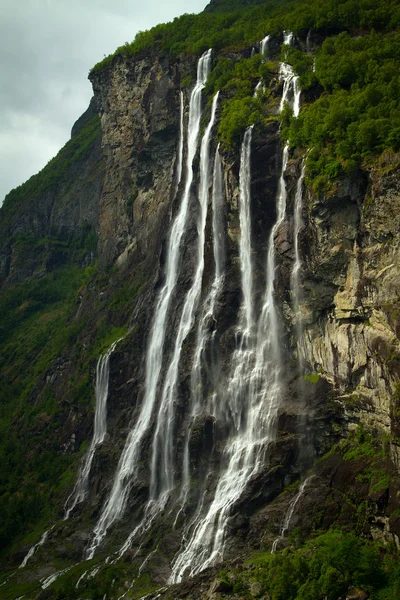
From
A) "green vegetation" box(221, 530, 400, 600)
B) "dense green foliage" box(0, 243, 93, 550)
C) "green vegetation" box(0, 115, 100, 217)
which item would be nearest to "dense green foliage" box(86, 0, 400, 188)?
"green vegetation" box(221, 530, 400, 600)

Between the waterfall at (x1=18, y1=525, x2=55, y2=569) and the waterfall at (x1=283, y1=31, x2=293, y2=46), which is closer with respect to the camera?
the waterfall at (x1=18, y1=525, x2=55, y2=569)

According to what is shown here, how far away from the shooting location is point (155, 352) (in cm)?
5906

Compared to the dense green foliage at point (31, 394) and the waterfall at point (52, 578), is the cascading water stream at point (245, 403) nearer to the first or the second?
the waterfall at point (52, 578)

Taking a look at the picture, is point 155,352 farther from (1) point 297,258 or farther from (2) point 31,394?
(2) point 31,394

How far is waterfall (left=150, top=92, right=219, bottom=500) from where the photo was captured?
50625 mm

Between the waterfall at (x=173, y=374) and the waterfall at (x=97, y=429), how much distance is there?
9826 mm

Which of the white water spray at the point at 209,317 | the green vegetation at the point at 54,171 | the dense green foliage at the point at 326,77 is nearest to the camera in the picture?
the dense green foliage at the point at 326,77

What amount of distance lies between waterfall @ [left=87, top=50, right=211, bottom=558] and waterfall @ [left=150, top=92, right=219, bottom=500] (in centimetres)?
202

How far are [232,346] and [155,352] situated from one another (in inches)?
444

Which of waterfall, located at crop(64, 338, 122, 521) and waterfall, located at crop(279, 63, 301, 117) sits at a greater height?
waterfall, located at crop(279, 63, 301, 117)

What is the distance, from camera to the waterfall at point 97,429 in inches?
2295

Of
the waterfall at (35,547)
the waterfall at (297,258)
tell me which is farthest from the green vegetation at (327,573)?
the waterfall at (35,547)

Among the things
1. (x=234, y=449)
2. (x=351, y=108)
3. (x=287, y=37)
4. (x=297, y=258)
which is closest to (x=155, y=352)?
(x=234, y=449)

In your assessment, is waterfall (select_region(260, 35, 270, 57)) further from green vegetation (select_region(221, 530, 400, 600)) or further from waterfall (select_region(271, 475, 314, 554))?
green vegetation (select_region(221, 530, 400, 600))
